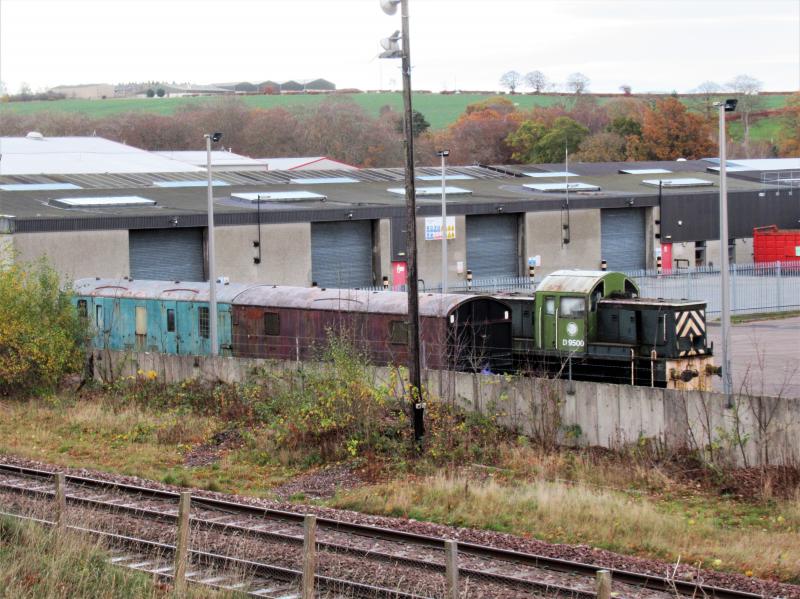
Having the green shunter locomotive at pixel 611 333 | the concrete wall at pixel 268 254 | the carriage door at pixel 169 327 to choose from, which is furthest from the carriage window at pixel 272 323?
the concrete wall at pixel 268 254

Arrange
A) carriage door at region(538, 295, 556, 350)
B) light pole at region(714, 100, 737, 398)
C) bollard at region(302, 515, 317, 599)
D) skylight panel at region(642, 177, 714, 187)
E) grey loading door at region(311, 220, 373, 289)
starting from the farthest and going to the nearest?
skylight panel at region(642, 177, 714, 187) < grey loading door at region(311, 220, 373, 289) < carriage door at region(538, 295, 556, 350) < light pole at region(714, 100, 737, 398) < bollard at region(302, 515, 317, 599)

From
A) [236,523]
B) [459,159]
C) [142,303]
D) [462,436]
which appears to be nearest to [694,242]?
[142,303]

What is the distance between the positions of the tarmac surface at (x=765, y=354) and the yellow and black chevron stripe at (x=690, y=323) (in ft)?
5.02

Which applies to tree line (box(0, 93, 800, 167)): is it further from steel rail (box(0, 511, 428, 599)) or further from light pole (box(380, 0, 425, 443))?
steel rail (box(0, 511, 428, 599))

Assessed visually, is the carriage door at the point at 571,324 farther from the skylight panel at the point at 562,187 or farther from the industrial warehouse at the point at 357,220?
the skylight panel at the point at 562,187

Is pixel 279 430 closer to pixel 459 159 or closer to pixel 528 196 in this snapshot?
pixel 528 196

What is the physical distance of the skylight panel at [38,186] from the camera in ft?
177

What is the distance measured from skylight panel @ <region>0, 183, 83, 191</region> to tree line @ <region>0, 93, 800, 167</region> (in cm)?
6301

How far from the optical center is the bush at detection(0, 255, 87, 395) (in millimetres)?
31594

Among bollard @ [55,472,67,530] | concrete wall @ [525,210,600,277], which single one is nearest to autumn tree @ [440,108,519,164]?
concrete wall @ [525,210,600,277]

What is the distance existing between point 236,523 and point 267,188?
138 feet

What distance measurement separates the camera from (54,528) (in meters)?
14.9

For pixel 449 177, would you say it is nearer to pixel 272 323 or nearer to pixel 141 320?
pixel 141 320

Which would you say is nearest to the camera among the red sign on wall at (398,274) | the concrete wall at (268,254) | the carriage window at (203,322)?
Answer: the carriage window at (203,322)
